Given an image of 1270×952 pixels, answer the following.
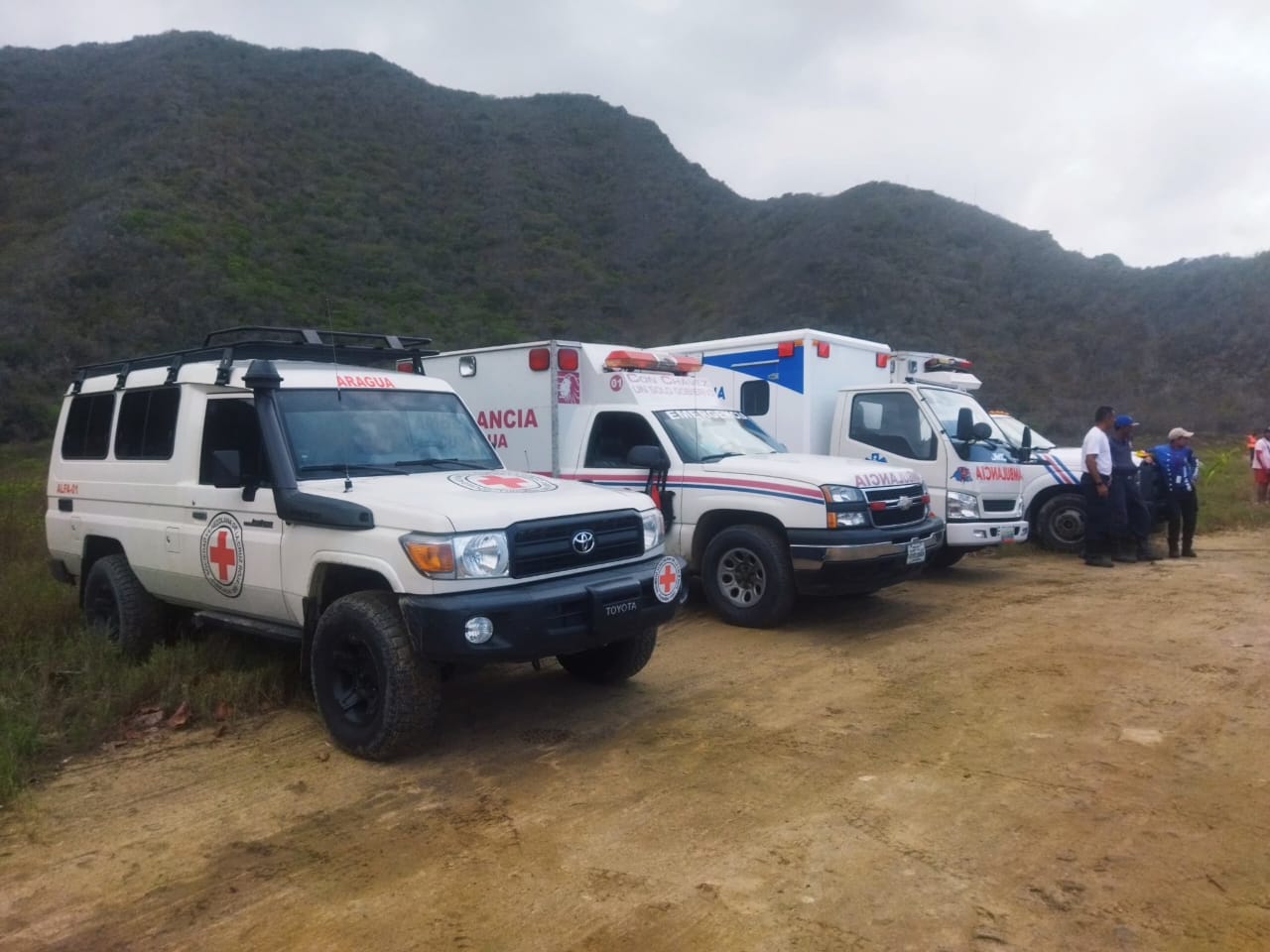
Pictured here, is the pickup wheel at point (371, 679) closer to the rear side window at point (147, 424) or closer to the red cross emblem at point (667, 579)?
the red cross emblem at point (667, 579)

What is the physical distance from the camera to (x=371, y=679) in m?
5.01

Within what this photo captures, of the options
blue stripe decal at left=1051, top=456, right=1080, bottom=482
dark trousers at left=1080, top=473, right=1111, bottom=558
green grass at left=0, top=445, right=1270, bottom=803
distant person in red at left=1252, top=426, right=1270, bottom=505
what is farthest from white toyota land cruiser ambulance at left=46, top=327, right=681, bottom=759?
distant person in red at left=1252, top=426, right=1270, bottom=505

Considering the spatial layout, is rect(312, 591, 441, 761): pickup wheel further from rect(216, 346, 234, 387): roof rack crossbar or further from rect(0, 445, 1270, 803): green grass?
rect(216, 346, 234, 387): roof rack crossbar

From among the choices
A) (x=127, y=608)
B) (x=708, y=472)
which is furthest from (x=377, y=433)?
(x=708, y=472)

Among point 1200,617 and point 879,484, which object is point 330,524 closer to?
point 879,484

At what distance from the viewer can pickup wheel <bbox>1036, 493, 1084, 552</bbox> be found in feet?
38.2

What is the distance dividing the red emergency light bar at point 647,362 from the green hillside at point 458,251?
668 inches

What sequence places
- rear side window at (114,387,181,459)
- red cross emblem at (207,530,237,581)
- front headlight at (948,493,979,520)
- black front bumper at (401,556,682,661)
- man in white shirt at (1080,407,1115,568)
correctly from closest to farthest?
black front bumper at (401,556,682,661), red cross emblem at (207,530,237,581), rear side window at (114,387,181,459), front headlight at (948,493,979,520), man in white shirt at (1080,407,1115,568)

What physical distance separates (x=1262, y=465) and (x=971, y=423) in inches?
354

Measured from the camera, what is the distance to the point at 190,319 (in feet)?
84.7

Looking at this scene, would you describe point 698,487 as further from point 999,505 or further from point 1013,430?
point 1013,430

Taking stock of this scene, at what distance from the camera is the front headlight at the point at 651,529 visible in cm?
558

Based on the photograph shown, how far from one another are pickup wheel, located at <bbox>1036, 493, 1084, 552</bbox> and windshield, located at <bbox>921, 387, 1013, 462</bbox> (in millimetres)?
1692

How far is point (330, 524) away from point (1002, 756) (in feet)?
11.6
